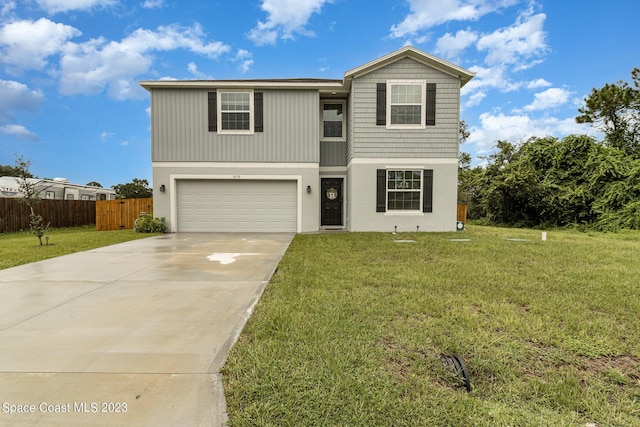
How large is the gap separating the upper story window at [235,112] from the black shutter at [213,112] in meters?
0.14

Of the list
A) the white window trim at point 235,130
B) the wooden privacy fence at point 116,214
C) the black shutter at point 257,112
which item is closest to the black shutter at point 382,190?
the black shutter at point 257,112

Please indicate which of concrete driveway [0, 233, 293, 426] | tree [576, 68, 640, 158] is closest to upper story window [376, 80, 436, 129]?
concrete driveway [0, 233, 293, 426]

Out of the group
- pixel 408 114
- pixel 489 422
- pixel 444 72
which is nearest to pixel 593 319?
pixel 489 422

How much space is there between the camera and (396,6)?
11820mm

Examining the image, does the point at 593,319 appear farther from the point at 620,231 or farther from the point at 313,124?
the point at 620,231

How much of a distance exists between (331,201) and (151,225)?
663 cm

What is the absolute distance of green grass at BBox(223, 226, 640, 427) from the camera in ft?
5.79

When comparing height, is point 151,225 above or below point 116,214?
below

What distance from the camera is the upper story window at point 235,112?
10.8 meters

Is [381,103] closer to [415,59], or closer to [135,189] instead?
[415,59]

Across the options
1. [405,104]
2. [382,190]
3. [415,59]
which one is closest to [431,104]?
[405,104]

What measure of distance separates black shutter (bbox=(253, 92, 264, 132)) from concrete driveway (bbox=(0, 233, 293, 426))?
6.73 meters

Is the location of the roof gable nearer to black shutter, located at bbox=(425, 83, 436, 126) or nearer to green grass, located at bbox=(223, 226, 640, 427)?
black shutter, located at bbox=(425, 83, 436, 126)

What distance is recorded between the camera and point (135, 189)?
28250mm
